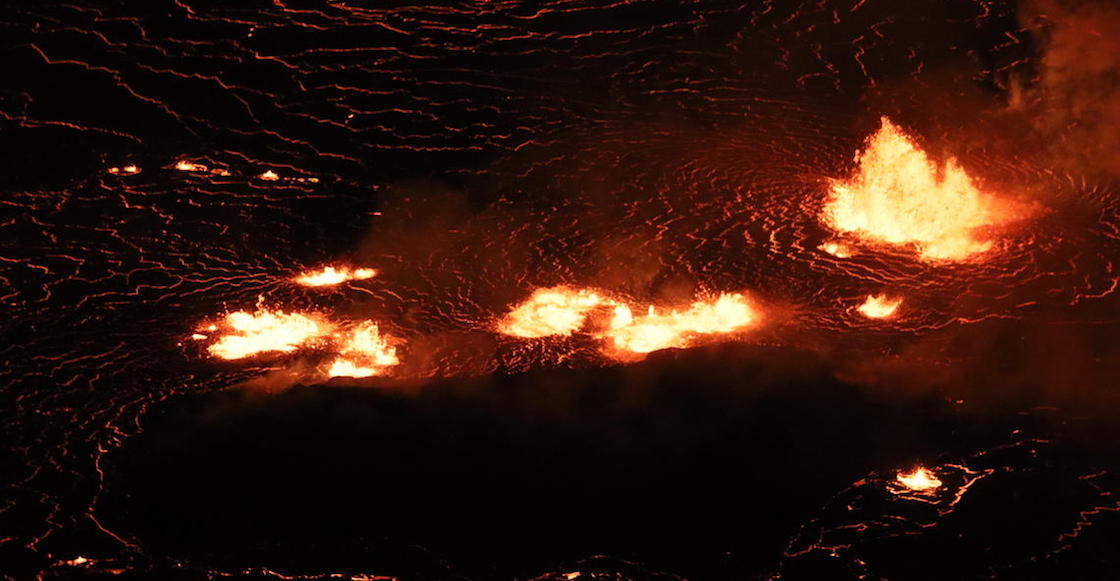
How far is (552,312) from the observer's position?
4023 mm

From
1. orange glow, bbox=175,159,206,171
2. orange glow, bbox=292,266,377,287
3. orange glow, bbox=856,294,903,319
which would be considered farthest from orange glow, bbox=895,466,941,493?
orange glow, bbox=175,159,206,171

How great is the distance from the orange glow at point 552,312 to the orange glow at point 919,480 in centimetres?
171

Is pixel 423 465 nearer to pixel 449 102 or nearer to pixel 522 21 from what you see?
pixel 449 102

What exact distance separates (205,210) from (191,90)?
2.15 feet

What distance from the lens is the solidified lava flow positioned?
3.02 metres

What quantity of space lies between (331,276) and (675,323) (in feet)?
6.53

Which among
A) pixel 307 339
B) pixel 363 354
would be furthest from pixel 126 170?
pixel 363 354

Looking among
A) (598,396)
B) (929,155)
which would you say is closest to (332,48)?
(598,396)

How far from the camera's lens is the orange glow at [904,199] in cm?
429

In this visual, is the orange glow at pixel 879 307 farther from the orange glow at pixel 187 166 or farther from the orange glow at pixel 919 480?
the orange glow at pixel 187 166

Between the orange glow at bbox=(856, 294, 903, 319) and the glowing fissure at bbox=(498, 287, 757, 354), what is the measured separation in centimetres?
61

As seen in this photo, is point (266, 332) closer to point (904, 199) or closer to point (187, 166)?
point (187, 166)

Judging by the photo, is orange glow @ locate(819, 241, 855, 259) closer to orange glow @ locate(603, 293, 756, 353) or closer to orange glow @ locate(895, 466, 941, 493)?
orange glow @ locate(603, 293, 756, 353)

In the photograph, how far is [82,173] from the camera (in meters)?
3.80
